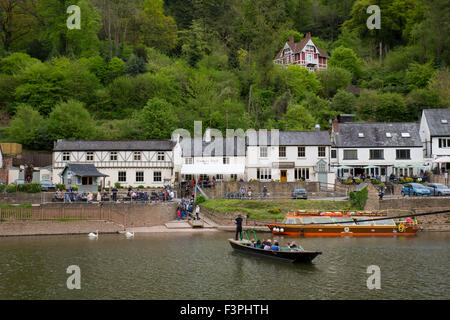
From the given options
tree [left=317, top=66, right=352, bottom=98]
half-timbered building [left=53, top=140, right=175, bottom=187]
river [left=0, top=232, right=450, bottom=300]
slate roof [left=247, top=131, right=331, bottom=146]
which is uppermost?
tree [left=317, top=66, right=352, bottom=98]

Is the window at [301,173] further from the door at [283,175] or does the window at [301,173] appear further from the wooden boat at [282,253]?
the wooden boat at [282,253]

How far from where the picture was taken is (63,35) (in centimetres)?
8844

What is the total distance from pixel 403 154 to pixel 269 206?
21.0m

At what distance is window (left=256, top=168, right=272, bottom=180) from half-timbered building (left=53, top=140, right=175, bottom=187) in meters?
9.81

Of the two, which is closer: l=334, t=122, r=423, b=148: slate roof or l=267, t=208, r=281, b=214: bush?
l=267, t=208, r=281, b=214: bush

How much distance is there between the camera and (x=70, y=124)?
62.2 metres

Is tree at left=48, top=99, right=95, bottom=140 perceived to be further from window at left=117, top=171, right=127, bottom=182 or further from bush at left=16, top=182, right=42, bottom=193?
bush at left=16, top=182, right=42, bottom=193

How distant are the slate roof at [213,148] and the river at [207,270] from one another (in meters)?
18.7

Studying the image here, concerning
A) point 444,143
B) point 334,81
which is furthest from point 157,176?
point 334,81

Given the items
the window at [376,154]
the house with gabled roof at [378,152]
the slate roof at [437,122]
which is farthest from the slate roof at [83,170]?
the slate roof at [437,122]

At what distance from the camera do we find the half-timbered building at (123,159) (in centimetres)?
5364

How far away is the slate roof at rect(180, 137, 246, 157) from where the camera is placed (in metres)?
55.1

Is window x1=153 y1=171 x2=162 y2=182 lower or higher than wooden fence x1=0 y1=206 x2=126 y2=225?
higher

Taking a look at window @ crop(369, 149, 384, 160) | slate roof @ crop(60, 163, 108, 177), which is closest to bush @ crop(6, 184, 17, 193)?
slate roof @ crop(60, 163, 108, 177)
